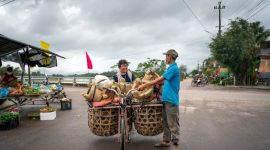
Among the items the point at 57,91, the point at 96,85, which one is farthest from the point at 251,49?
the point at 96,85

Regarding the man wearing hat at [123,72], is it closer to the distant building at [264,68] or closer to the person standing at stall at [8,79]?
the person standing at stall at [8,79]

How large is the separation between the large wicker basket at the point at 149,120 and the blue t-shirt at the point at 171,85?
12.0 inches

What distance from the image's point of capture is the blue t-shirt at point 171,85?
192 inches

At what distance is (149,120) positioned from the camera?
4.98 metres

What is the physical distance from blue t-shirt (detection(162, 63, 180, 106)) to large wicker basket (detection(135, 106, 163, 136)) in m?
0.30

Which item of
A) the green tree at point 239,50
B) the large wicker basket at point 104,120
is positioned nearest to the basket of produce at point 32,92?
the large wicker basket at point 104,120

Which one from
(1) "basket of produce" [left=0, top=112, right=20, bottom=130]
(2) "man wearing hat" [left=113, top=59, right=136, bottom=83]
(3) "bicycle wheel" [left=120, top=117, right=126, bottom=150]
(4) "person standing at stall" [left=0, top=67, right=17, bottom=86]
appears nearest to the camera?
(3) "bicycle wheel" [left=120, top=117, right=126, bottom=150]

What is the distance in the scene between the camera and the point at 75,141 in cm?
581

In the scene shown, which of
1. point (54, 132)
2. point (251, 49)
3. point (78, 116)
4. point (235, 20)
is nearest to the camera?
point (54, 132)

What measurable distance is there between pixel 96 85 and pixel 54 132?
2.50 m

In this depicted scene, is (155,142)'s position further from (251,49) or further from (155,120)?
(251,49)

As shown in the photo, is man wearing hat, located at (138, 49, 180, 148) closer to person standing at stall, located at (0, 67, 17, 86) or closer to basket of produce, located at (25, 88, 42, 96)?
basket of produce, located at (25, 88, 42, 96)

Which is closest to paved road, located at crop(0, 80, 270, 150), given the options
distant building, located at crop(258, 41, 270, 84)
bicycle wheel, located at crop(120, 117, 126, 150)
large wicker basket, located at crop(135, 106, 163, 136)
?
large wicker basket, located at crop(135, 106, 163, 136)

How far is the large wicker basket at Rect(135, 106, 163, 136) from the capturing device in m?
4.97
